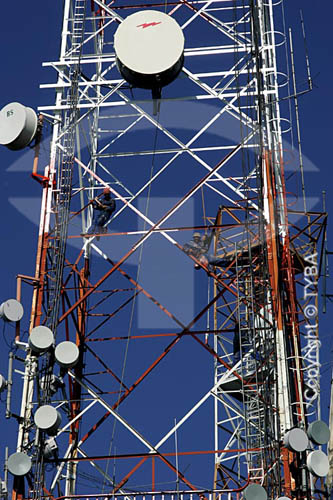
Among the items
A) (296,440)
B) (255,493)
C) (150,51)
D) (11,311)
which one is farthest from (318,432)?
(150,51)

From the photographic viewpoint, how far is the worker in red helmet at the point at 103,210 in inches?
1580

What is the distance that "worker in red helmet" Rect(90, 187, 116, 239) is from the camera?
40.1 m

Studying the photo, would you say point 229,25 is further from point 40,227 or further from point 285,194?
point 40,227

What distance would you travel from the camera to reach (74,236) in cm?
3962

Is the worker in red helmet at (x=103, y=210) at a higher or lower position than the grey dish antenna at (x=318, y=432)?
higher

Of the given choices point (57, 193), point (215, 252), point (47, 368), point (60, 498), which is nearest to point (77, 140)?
point (57, 193)

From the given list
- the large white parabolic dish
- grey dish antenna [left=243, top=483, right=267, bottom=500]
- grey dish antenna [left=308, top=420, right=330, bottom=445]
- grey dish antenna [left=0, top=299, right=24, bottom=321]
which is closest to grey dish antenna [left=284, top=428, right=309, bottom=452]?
grey dish antenna [left=308, top=420, right=330, bottom=445]

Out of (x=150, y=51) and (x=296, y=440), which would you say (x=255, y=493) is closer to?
(x=296, y=440)

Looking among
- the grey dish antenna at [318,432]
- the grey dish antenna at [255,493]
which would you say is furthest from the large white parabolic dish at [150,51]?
the grey dish antenna at [255,493]

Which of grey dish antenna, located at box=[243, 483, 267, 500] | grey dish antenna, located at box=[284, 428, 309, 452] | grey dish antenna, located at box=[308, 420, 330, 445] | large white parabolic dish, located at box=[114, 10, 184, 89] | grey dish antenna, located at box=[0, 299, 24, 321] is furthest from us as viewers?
large white parabolic dish, located at box=[114, 10, 184, 89]

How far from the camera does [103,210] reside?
40312 mm

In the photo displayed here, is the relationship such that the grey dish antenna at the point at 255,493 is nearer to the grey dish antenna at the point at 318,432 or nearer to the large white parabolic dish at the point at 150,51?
the grey dish antenna at the point at 318,432

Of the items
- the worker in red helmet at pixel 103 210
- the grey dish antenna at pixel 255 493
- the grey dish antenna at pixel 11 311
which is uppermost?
the worker in red helmet at pixel 103 210

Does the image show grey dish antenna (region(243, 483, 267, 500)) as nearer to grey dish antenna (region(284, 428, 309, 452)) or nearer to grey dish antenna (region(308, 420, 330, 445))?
grey dish antenna (region(284, 428, 309, 452))
